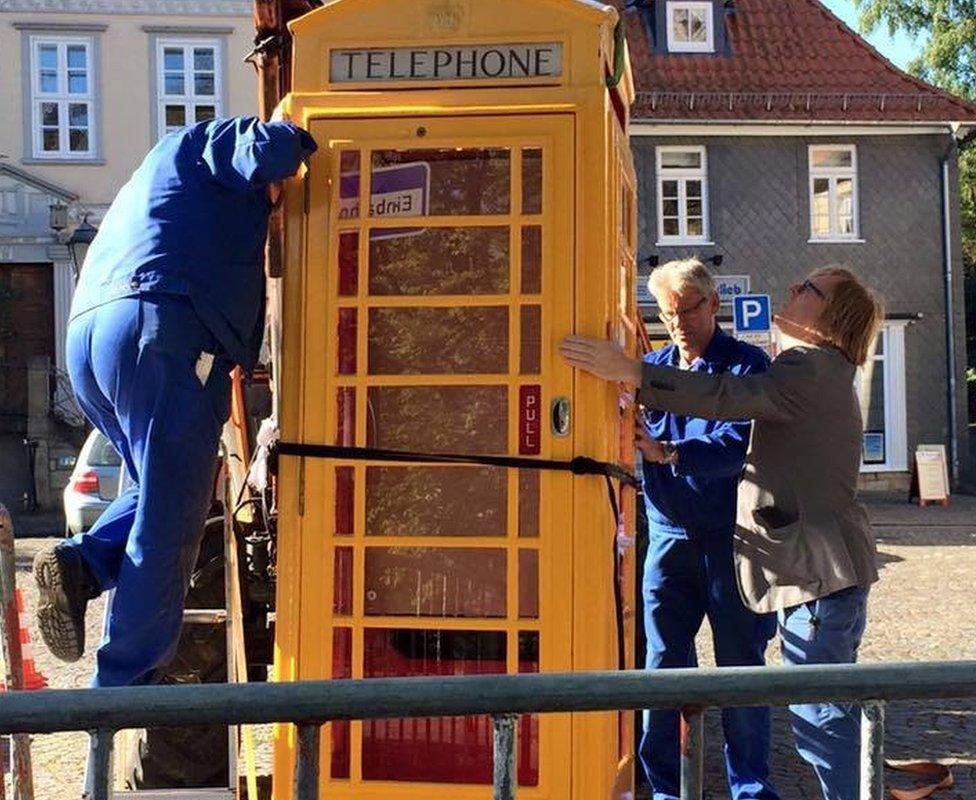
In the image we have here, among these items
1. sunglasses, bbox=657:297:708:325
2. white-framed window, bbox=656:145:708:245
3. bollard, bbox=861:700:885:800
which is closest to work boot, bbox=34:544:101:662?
sunglasses, bbox=657:297:708:325

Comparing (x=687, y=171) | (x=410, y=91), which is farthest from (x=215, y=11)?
(x=410, y=91)

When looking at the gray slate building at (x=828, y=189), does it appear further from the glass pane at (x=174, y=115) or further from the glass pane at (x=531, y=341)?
the glass pane at (x=531, y=341)

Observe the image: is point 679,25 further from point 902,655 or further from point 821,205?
point 902,655

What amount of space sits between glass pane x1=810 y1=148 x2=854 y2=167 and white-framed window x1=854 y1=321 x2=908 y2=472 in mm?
2982

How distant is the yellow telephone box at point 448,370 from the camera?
3.89 metres

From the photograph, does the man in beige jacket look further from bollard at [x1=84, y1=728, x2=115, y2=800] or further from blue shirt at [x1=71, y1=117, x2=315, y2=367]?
bollard at [x1=84, y1=728, x2=115, y2=800]

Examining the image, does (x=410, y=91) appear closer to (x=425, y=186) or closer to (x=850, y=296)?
(x=425, y=186)

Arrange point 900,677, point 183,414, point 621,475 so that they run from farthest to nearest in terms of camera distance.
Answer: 1. point 621,475
2. point 183,414
3. point 900,677

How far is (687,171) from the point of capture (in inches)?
958

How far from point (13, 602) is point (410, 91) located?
1.82 metres

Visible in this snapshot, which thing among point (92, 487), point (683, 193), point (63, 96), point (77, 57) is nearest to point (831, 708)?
point (92, 487)

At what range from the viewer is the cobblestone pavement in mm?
5828

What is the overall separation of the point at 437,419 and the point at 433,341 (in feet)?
0.75

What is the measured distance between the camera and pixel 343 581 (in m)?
3.98
